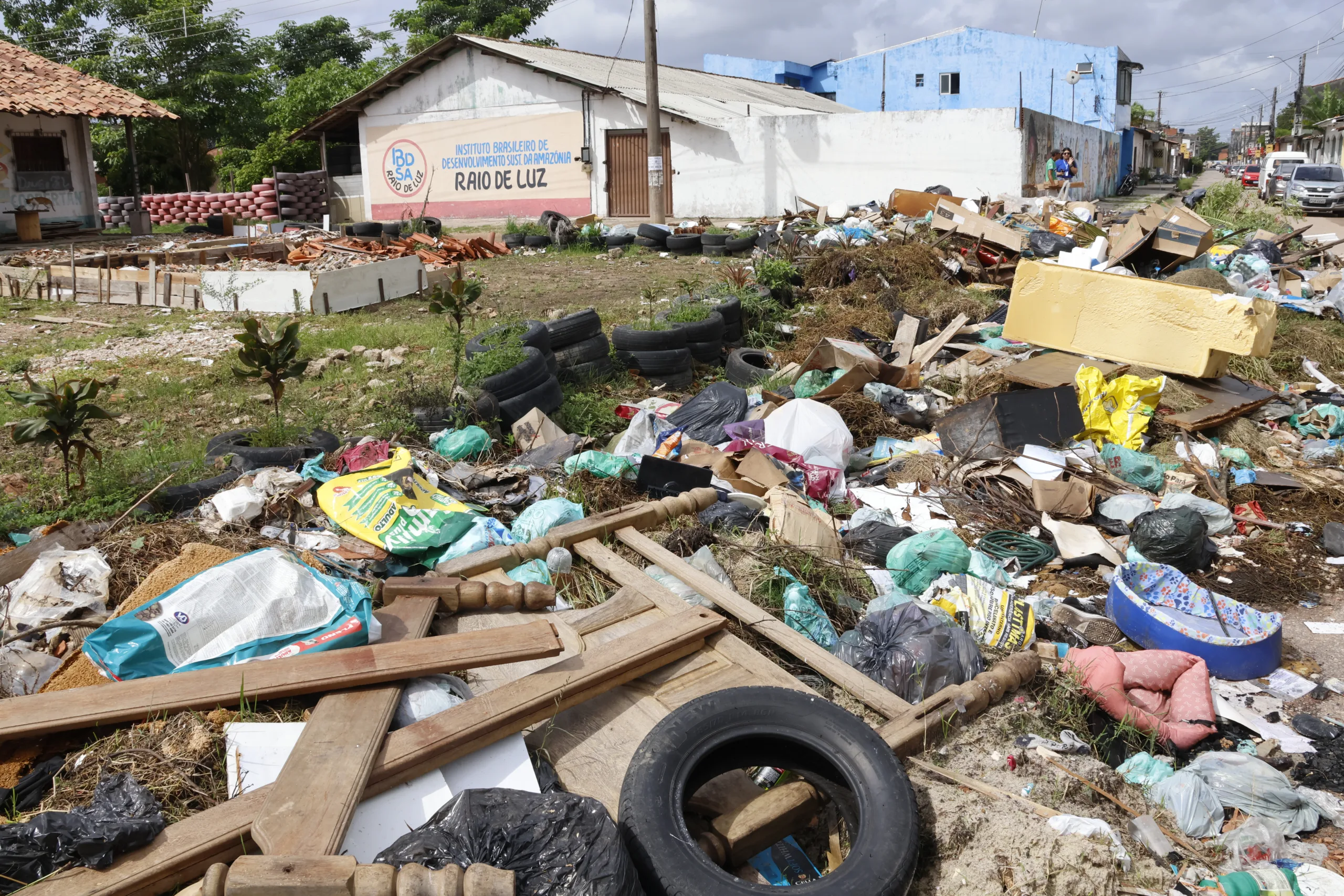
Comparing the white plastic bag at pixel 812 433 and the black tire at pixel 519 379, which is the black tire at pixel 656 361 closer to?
the black tire at pixel 519 379

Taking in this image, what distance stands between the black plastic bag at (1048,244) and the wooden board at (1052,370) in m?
4.42

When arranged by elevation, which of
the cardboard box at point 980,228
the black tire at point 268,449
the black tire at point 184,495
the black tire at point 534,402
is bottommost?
the black tire at point 184,495

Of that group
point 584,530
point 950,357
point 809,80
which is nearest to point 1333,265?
point 950,357

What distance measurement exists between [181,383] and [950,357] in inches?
257

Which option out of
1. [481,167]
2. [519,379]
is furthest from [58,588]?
[481,167]

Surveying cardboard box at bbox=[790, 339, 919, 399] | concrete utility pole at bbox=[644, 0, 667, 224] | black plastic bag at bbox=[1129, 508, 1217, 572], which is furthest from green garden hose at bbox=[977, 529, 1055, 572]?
concrete utility pole at bbox=[644, 0, 667, 224]

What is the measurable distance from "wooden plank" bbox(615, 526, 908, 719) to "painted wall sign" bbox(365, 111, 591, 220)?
1958 centimetres

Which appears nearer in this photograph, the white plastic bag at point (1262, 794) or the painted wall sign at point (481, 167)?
the white plastic bag at point (1262, 794)

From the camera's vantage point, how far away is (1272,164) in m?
31.4

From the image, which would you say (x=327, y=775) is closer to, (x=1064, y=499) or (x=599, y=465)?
(x=599, y=465)

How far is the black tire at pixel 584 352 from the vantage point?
717 cm

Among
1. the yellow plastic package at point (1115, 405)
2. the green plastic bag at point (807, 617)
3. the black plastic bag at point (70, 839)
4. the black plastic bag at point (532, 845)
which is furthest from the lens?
the yellow plastic package at point (1115, 405)

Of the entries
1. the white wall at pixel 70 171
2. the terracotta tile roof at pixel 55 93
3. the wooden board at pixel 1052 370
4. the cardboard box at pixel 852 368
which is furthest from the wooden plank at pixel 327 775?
the white wall at pixel 70 171

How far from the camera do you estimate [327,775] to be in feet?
7.73
